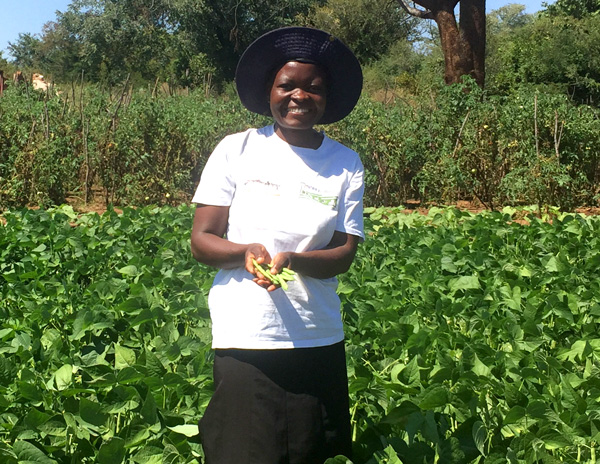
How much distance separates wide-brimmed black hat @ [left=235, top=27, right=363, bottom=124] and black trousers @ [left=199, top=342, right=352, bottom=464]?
2.38 ft

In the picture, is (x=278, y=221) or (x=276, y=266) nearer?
(x=276, y=266)

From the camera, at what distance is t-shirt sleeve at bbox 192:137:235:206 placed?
2.05 meters

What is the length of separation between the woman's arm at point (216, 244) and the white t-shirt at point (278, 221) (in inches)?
1.1

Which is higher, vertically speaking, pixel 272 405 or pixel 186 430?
pixel 272 405

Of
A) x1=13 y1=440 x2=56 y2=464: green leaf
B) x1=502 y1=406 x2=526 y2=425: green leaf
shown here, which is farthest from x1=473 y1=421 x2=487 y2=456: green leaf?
x1=13 y1=440 x2=56 y2=464: green leaf

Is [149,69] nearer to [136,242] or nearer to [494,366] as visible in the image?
[136,242]

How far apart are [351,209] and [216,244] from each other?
0.37 m

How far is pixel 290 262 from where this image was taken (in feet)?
6.22

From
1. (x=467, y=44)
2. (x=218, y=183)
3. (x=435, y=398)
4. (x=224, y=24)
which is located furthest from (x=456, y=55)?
(x=224, y=24)

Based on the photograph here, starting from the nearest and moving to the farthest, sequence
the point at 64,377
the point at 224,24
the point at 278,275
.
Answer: the point at 278,275
the point at 64,377
the point at 224,24

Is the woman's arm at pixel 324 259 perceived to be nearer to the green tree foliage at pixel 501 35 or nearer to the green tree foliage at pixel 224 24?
the green tree foliage at pixel 501 35

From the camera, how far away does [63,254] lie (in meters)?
5.60

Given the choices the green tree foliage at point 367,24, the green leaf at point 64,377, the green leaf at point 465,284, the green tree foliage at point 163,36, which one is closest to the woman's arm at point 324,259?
the green leaf at point 64,377

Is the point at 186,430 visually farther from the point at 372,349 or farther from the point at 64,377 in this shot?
the point at 372,349
